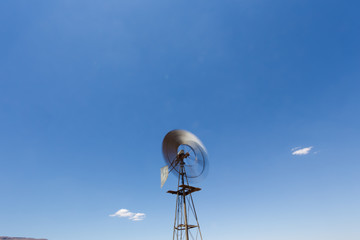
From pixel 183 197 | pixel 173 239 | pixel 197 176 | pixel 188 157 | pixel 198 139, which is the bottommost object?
pixel 173 239

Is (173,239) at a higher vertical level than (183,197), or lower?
lower

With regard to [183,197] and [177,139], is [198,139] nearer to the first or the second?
[177,139]

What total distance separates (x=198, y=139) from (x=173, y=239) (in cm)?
906

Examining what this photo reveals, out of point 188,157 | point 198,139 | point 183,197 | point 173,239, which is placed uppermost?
point 198,139

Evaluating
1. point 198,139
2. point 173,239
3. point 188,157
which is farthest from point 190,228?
point 198,139

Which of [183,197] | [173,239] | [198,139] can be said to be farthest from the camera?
[198,139]

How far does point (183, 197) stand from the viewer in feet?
63.0

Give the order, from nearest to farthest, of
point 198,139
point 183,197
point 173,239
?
1. point 173,239
2. point 183,197
3. point 198,139

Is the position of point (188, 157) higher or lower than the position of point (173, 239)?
higher

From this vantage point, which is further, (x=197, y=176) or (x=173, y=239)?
(x=197, y=176)

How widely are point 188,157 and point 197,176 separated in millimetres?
1980

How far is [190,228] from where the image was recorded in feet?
59.1

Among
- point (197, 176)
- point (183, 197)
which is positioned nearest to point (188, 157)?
point (197, 176)

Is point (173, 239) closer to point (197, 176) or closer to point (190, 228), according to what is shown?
point (190, 228)
